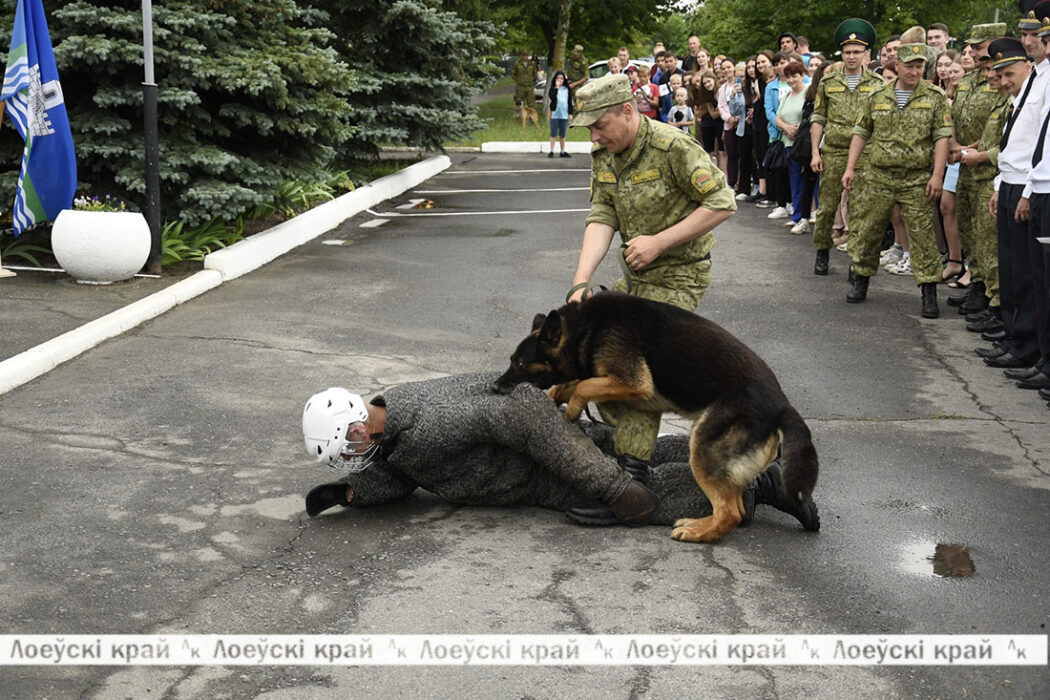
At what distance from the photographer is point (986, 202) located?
10.0 metres

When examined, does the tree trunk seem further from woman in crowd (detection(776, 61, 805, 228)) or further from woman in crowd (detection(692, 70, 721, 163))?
woman in crowd (detection(776, 61, 805, 228))

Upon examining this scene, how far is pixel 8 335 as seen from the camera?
28.9 feet

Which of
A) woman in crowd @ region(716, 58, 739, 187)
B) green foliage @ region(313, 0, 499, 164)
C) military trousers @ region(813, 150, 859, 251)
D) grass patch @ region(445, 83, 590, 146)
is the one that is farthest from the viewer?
grass patch @ region(445, 83, 590, 146)

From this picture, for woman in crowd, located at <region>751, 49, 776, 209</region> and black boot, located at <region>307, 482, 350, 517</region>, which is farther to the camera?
woman in crowd, located at <region>751, 49, 776, 209</region>

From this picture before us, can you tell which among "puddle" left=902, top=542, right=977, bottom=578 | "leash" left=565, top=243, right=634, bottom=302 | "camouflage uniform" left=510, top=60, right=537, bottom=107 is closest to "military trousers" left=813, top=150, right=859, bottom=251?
"leash" left=565, top=243, right=634, bottom=302

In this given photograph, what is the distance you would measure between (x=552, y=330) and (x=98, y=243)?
6564 mm

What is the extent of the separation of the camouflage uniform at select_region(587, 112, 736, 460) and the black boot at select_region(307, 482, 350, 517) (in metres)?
1.22

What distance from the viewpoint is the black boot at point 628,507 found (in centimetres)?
530

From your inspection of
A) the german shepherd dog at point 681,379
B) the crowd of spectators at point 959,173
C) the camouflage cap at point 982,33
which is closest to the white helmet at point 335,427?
the german shepherd dog at point 681,379

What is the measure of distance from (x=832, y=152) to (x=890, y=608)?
8.53 metres

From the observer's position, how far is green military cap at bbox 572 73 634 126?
18.6 feet

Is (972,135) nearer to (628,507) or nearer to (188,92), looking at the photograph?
(628,507)

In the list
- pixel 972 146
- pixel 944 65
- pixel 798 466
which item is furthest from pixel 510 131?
pixel 798 466

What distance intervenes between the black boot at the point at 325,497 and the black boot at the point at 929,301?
644cm
